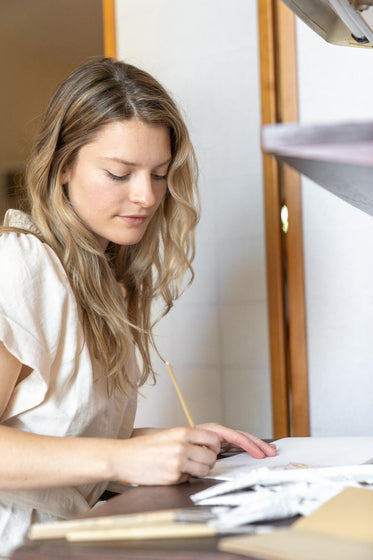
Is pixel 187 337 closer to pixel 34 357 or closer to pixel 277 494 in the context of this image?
pixel 34 357

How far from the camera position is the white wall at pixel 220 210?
1.98 meters

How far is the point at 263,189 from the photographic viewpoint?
6.45ft

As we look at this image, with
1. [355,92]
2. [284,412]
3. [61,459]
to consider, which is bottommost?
[284,412]

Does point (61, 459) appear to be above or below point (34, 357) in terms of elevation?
below

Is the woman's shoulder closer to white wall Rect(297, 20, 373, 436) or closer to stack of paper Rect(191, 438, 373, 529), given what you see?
stack of paper Rect(191, 438, 373, 529)

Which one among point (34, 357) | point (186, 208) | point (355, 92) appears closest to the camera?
point (34, 357)

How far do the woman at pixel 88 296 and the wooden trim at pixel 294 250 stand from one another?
1.58 ft

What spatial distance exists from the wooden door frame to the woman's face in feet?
2.26

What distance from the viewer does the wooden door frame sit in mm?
1908

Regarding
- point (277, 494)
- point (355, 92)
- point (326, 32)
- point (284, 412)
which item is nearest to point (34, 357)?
point (277, 494)

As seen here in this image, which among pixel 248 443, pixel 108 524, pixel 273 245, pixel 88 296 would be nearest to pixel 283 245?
pixel 273 245

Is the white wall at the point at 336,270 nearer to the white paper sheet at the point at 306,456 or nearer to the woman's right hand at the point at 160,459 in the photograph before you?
the white paper sheet at the point at 306,456

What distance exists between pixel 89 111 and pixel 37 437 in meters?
0.61

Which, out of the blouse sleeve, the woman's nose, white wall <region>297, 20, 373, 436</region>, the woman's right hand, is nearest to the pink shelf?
the woman's right hand
